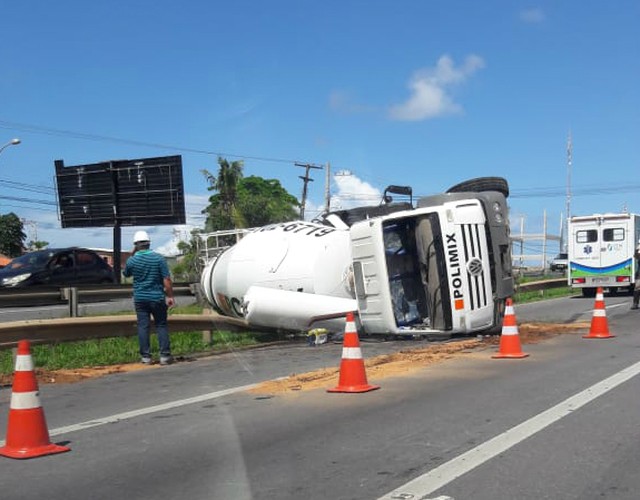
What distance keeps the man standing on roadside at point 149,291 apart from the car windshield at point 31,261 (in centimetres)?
1299

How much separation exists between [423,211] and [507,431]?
6.40 m

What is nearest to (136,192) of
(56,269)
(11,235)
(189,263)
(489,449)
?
→ (189,263)

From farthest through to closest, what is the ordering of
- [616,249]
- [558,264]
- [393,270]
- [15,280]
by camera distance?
[558,264] < [616,249] < [15,280] < [393,270]

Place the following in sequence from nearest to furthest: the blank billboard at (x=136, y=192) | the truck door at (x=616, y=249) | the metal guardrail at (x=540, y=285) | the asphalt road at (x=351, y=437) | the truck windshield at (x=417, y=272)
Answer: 1. the asphalt road at (x=351, y=437)
2. the truck windshield at (x=417, y=272)
3. the truck door at (x=616, y=249)
4. the metal guardrail at (x=540, y=285)
5. the blank billboard at (x=136, y=192)

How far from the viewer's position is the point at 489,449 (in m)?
5.32

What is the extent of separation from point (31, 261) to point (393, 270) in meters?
→ 14.1

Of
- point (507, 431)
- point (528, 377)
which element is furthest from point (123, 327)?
point (507, 431)

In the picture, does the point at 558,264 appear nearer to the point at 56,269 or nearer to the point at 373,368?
the point at 56,269

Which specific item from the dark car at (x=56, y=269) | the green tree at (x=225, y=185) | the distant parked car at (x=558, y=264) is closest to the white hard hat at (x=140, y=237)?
the dark car at (x=56, y=269)

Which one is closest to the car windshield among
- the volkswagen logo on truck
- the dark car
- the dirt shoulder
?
the dark car

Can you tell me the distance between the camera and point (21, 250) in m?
64.0

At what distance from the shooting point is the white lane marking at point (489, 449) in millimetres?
4457

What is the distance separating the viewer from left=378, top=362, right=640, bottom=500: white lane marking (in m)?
4.46

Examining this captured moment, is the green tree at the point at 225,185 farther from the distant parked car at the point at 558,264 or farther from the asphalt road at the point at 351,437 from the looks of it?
the asphalt road at the point at 351,437
